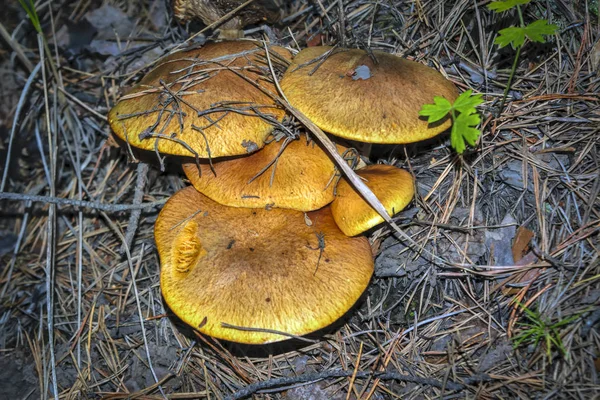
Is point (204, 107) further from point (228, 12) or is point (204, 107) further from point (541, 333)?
point (541, 333)

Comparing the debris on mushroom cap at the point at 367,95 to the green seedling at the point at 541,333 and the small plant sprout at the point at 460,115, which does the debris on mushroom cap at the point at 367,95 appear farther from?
the green seedling at the point at 541,333

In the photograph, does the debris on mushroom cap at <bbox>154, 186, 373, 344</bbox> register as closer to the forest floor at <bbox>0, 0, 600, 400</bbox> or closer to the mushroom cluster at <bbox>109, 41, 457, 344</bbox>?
the mushroom cluster at <bbox>109, 41, 457, 344</bbox>

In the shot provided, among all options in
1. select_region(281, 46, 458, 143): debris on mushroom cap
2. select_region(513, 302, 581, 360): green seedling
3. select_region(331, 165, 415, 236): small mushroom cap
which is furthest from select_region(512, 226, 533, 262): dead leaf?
select_region(281, 46, 458, 143): debris on mushroom cap

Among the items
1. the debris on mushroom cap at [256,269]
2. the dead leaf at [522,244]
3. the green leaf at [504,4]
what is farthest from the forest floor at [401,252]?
the green leaf at [504,4]

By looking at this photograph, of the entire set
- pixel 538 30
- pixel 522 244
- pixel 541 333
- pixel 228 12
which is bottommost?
pixel 541 333

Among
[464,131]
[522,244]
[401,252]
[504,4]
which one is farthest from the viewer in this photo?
[401,252]

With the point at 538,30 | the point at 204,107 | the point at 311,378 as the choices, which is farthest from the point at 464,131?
the point at 311,378

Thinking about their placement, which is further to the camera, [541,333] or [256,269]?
[256,269]
